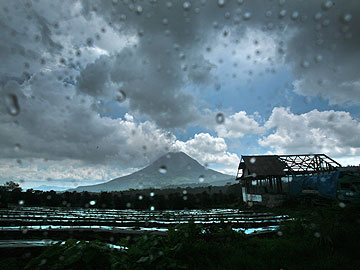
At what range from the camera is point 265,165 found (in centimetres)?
2266

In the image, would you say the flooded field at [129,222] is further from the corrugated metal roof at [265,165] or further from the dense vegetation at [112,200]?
the dense vegetation at [112,200]

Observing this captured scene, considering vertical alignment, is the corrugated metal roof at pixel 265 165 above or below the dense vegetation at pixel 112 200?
above

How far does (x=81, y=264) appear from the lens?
135 inches

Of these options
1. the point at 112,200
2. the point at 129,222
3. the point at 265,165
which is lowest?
the point at 112,200

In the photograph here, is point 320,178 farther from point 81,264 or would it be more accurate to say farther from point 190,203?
point 81,264

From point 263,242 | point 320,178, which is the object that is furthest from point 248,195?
point 263,242

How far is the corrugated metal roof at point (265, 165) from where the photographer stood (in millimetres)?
21472

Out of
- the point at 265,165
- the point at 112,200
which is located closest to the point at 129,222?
the point at 112,200

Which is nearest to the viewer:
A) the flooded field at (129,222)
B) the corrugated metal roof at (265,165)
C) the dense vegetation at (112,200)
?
the flooded field at (129,222)

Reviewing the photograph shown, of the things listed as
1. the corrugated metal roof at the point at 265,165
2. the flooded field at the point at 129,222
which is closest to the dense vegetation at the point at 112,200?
the corrugated metal roof at the point at 265,165

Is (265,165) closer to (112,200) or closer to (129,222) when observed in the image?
(129,222)

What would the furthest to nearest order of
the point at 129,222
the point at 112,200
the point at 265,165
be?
the point at 112,200
the point at 265,165
the point at 129,222

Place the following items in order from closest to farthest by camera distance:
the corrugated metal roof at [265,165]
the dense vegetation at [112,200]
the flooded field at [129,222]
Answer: the flooded field at [129,222] < the corrugated metal roof at [265,165] < the dense vegetation at [112,200]

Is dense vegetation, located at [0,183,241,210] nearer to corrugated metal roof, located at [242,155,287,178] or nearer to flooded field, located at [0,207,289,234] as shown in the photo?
corrugated metal roof, located at [242,155,287,178]
